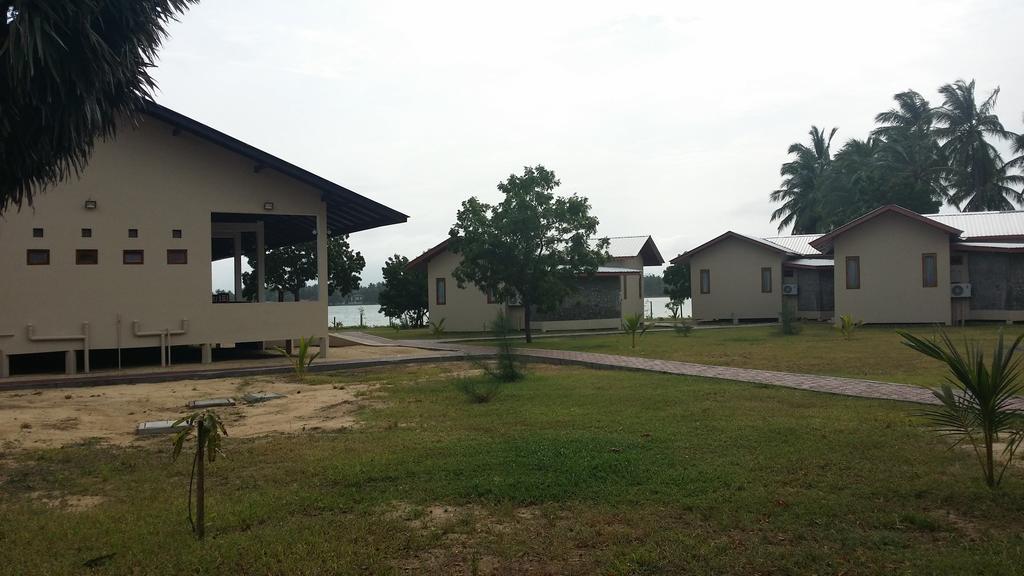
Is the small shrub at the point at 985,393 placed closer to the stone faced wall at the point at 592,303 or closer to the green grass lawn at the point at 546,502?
the green grass lawn at the point at 546,502

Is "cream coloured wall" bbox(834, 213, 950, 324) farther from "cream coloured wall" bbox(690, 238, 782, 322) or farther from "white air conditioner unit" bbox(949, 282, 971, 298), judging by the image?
"cream coloured wall" bbox(690, 238, 782, 322)

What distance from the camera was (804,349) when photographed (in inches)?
757

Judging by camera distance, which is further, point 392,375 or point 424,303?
point 424,303

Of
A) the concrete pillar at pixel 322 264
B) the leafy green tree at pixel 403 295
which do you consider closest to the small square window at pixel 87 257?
the concrete pillar at pixel 322 264

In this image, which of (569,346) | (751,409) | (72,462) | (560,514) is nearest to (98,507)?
(72,462)

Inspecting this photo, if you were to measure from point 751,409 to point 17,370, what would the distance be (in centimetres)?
1602

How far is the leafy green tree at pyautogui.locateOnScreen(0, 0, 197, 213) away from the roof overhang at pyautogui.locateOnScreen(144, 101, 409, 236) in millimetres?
8488

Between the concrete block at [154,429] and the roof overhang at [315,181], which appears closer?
the concrete block at [154,429]

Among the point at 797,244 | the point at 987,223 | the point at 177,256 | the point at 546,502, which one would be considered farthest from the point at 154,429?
the point at 797,244

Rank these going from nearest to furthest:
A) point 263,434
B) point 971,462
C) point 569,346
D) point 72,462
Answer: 1. point 971,462
2. point 72,462
3. point 263,434
4. point 569,346

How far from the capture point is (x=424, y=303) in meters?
38.7

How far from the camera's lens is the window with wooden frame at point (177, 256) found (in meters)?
17.3

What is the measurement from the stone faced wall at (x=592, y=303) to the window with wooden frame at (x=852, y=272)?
880cm

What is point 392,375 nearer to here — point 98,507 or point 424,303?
point 98,507
